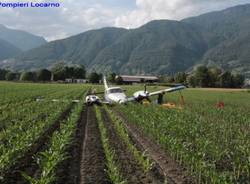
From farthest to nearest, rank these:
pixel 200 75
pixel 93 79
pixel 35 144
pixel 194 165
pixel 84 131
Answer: pixel 93 79 → pixel 200 75 → pixel 84 131 → pixel 35 144 → pixel 194 165

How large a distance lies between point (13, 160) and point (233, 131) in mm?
10557

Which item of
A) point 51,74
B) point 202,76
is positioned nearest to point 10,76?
point 51,74

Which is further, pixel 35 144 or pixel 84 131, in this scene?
pixel 84 131

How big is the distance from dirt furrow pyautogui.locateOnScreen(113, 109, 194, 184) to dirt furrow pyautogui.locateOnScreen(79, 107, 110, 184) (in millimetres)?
1544

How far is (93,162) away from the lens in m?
11.2

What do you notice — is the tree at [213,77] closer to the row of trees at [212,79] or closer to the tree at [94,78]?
the row of trees at [212,79]

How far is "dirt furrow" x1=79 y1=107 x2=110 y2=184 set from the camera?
951 cm

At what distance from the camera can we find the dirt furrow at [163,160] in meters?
9.82

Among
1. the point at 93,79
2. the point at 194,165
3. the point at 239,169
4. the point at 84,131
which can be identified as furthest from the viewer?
the point at 93,79

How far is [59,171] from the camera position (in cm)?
1003

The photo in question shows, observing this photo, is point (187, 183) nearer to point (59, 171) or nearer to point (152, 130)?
point (59, 171)

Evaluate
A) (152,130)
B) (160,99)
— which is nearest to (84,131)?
(152,130)

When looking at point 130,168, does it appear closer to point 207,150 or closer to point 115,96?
point 207,150

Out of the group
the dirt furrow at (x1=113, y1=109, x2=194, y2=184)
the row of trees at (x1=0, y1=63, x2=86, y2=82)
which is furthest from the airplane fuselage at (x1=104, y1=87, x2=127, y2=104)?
the row of trees at (x1=0, y1=63, x2=86, y2=82)
